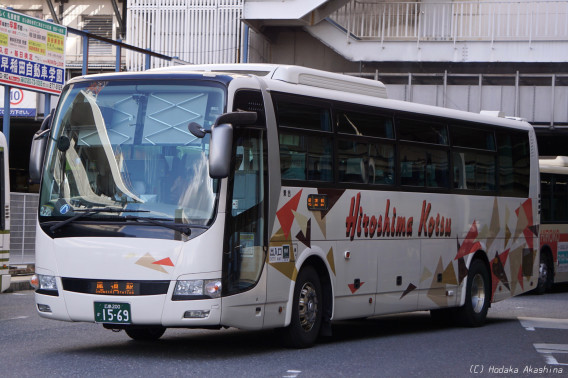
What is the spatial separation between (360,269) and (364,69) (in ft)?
71.3

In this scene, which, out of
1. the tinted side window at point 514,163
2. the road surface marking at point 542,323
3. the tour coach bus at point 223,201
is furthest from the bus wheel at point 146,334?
the tinted side window at point 514,163

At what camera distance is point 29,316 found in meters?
15.4

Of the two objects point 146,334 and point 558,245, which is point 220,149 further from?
point 558,245

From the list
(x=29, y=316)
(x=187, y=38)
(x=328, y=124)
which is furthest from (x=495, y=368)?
(x=187, y=38)

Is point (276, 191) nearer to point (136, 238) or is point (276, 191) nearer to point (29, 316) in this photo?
point (136, 238)

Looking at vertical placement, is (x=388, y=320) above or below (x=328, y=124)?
below

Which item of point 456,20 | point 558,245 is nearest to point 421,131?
point 558,245

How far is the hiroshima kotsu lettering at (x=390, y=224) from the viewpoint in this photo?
12.8 metres

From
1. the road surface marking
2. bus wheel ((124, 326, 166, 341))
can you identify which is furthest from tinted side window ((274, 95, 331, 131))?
the road surface marking

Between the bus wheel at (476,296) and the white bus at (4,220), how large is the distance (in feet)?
22.4

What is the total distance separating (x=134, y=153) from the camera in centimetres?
1053

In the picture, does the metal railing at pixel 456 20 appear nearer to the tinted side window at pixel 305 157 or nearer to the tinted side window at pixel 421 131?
the tinted side window at pixel 421 131

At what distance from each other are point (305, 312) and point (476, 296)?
4.92 metres

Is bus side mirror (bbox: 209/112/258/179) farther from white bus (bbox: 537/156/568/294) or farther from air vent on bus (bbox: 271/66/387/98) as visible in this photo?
white bus (bbox: 537/156/568/294)
